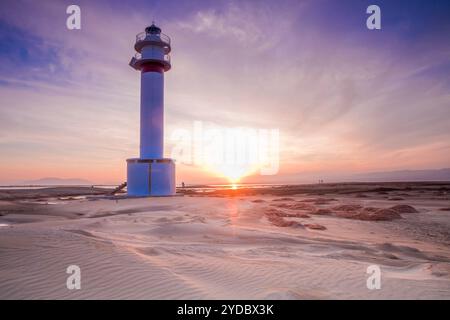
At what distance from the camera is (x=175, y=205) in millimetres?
18594

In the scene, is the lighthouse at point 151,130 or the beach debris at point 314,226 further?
the lighthouse at point 151,130

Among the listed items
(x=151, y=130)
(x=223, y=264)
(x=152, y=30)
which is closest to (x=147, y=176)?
(x=151, y=130)

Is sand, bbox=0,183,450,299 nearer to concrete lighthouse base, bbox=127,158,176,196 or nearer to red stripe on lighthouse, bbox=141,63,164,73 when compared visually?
concrete lighthouse base, bbox=127,158,176,196

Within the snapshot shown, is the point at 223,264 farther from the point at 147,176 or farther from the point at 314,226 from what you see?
the point at 147,176

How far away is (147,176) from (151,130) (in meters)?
4.13

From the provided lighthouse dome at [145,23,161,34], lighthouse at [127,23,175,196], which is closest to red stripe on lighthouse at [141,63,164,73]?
lighthouse at [127,23,175,196]

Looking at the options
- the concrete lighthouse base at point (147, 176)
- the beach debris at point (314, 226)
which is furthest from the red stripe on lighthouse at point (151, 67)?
the beach debris at point (314, 226)

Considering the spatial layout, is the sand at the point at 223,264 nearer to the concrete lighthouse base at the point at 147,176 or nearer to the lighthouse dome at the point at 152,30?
the concrete lighthouse base at the point at 147,176

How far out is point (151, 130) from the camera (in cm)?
2555

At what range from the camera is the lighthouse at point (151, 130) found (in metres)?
24.9

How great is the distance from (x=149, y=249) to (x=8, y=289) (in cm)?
305

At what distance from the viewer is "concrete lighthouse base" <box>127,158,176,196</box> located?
81.6ft
